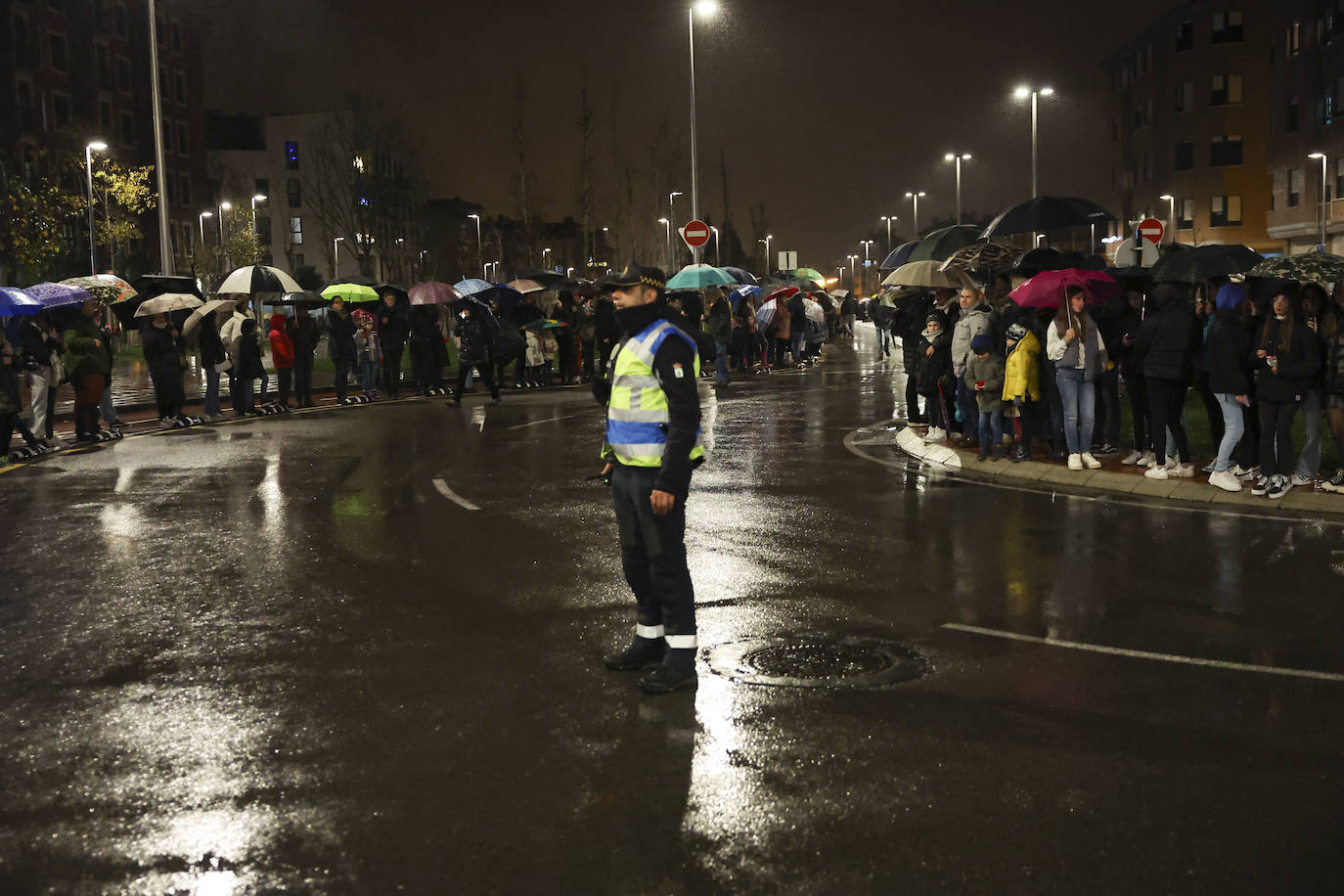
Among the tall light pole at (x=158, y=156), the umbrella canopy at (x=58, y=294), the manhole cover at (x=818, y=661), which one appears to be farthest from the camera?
the tall light pole at (x=158, y=156)

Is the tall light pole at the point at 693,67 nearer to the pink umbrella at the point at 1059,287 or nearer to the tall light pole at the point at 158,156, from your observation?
the tall light pole at the point at 158,156

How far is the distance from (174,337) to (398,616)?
1408cm

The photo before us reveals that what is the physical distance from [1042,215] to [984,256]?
1794 millimetres

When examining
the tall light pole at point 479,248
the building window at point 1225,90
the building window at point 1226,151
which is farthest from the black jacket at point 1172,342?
the tall light pole at point 479,248

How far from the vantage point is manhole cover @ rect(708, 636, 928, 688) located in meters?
6.58

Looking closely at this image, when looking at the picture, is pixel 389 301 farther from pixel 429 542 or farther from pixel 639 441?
pixel 639 441

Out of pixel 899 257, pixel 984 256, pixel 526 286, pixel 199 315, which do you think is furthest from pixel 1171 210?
pixel 199 315

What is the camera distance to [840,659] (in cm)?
692

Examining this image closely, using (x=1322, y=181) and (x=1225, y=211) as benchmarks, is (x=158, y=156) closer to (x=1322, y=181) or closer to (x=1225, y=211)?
(x=1322, y=181)

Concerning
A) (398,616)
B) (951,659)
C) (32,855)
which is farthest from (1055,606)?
(32,855)

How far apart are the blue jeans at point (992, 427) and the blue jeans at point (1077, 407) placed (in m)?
0.86

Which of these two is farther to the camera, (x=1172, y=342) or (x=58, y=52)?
(x=58, y=52)

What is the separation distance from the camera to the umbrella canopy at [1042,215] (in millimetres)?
18062

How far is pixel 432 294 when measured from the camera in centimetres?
2705
